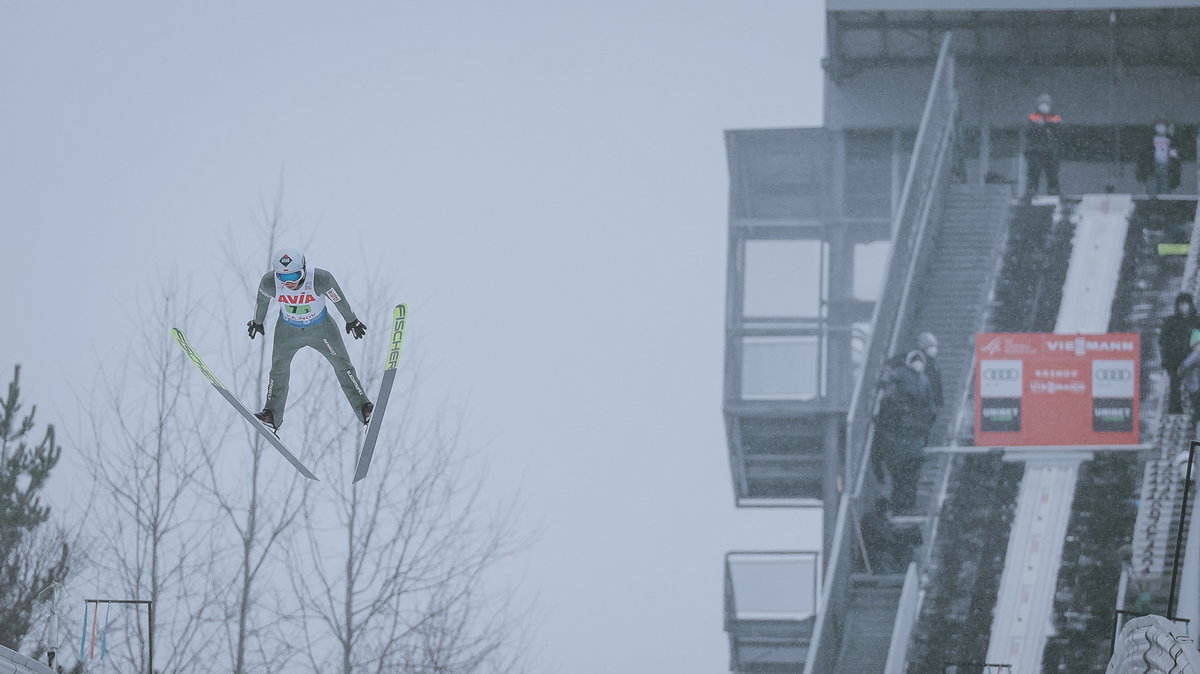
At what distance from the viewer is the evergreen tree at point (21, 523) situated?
1507 centimetres

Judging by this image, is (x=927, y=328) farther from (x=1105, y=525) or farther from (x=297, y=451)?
(x=297, y=451)

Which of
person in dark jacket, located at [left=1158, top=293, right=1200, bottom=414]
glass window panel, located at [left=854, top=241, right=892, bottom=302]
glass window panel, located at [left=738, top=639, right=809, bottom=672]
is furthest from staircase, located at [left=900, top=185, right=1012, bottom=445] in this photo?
glass window panel, located at [left=738, top=639, right=809, bottom=672]

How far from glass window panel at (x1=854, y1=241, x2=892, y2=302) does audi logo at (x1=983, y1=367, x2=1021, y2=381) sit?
170 centimetres

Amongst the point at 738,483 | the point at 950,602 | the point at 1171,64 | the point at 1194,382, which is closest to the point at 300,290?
the point at 950,602

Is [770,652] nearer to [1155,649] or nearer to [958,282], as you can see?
[958,282]

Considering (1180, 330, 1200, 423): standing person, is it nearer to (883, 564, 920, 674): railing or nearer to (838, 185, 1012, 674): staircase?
(838, 185, 1012, 674): staircase

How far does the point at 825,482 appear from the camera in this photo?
719 inches

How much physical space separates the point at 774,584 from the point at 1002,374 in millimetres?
2936

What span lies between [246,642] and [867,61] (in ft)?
32.8

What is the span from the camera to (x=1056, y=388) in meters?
15.9

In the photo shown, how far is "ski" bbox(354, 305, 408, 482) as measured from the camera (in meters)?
7.69

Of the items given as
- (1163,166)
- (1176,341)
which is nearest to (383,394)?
(1176,341)

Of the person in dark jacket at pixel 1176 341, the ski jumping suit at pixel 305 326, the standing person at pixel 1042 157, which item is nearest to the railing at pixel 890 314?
the standing person at pixel 1042 157

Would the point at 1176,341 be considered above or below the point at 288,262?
above
